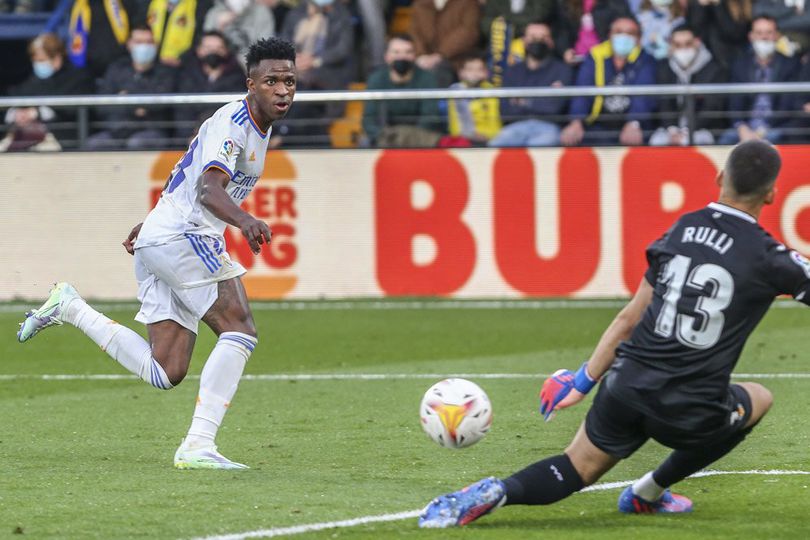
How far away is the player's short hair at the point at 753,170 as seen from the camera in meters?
5.75

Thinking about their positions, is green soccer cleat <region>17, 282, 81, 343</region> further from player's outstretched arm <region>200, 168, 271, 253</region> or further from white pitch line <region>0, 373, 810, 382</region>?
white pitch line <region>0, 373, 810, 382</region>

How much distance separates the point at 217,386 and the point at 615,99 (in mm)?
9303

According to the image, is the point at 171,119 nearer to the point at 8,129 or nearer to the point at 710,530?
the point at 8,129

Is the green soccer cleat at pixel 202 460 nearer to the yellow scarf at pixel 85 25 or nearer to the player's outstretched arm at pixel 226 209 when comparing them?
the player's outstretched arm at pixel 226 209

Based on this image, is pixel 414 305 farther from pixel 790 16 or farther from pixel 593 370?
pixel 593 370

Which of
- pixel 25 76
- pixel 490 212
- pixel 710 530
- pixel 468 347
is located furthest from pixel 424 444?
pixel 25 76

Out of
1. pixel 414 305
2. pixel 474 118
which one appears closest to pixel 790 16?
pixel 474 118

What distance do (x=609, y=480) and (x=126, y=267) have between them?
9929mm

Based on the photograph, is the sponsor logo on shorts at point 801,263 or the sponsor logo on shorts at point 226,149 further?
the sponsor logo on shorts at point 226,149

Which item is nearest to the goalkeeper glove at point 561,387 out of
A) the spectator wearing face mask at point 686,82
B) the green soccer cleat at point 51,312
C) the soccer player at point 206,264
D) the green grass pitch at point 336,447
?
the green grass pitch at point 336,447

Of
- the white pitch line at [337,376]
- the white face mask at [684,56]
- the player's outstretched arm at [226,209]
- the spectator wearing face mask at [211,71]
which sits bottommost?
Answer: the white pitch line at [337,376]

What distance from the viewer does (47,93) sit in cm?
1802

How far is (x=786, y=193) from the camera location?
49.9 feet

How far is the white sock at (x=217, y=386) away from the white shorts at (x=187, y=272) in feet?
1.00
